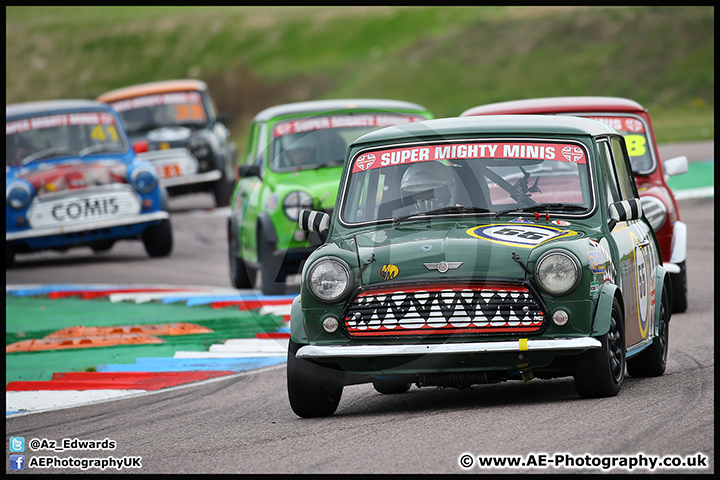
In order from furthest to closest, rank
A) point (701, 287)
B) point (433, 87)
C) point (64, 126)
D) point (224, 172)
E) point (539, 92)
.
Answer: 1. point (433, 87)
2. point (539, 92)
3. point (224, 172)
4. point (64, 126)
5. point (701, 287)

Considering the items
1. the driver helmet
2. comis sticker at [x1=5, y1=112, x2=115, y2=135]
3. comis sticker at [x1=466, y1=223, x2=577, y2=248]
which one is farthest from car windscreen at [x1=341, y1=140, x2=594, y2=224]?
comis sticker at [x1=5, y1=112, x2=115, y2=135]

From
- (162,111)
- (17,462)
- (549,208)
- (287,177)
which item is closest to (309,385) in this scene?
(17,462)

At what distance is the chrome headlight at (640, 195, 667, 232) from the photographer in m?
10.1

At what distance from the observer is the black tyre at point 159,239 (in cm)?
1606

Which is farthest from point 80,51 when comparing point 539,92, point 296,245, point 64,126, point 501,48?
point 296,245

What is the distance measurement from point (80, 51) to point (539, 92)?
4080 cm

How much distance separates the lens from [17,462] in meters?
6.04

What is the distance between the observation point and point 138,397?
7883 mm

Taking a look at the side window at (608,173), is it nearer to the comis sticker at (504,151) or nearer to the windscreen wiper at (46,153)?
the comis sticker at (504,151)

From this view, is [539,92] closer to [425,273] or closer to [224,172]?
[224,172]

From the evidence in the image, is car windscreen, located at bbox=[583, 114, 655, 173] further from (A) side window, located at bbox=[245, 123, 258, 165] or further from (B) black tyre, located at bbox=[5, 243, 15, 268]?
(B) black tyre, located at bbox=[5, 243, 15, 268]

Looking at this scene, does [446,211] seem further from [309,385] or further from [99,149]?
[99,149]

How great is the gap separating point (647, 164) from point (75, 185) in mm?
7518

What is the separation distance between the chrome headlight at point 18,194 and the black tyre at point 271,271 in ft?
14.1
